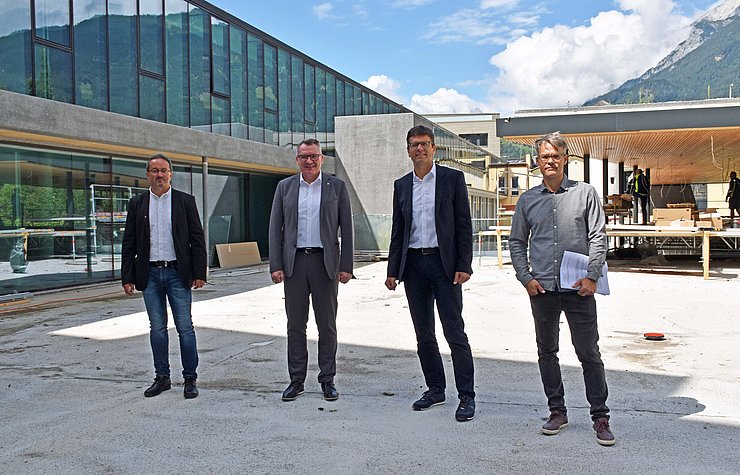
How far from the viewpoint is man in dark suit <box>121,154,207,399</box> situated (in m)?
5.29

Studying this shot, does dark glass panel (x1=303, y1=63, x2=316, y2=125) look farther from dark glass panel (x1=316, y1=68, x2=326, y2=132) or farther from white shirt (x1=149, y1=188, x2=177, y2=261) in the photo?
white shirt (x1=149, y1=188, x2=177, y2=261)

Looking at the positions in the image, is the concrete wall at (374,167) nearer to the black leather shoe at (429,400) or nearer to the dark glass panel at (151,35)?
the dark glass panel at (151,35)

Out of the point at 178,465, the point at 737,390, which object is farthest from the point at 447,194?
the point at 737,390

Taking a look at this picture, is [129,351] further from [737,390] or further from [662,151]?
[662,151]

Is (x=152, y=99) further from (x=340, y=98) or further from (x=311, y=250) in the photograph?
(x=340, y=98)

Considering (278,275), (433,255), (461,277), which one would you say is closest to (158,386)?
(278,275)

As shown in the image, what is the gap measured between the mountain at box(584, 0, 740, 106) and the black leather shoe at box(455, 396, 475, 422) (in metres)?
146

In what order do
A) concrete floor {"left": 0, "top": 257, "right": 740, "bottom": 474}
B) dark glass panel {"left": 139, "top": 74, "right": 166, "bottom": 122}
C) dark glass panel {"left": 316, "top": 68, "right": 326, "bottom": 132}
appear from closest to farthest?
concrete floor {"left": 0, "top": 257, "right": 740, "bottom": 474} < dark glass panel {"left": 139, "top": 74, "right": 166, "bottom": 122} < dark glass panel {"left": 316, "top": 68, "right": 326, "bottom": 132}

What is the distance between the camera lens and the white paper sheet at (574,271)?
4.11m

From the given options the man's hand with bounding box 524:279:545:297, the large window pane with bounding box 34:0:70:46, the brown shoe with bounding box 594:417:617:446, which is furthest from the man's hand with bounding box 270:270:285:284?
the large window pane with bounding box 34:0:70:46

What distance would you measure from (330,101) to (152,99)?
36.7ft

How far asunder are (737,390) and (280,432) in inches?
136

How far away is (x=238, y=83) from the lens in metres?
19.8

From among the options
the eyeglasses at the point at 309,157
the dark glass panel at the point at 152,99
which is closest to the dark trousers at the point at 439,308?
the eyeglasses at the point at 309,157
